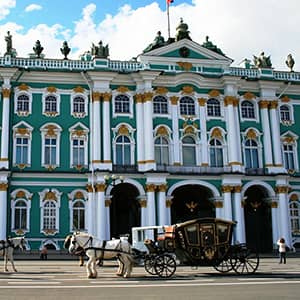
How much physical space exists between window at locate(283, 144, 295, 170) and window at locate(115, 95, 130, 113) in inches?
541

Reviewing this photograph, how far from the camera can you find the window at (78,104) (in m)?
41.0

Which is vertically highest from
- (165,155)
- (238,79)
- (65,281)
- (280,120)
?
(238,79)

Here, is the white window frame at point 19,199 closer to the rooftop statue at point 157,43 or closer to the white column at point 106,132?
the white column at point 106,132

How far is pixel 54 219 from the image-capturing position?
38.9 metres

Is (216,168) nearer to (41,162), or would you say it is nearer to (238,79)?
(238,79)

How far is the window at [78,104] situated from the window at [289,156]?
17.2 meters

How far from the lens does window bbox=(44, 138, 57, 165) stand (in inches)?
1563

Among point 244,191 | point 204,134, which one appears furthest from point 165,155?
point 244,191

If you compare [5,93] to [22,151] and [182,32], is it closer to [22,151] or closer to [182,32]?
[22,151]

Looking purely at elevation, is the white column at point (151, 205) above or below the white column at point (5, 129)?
below

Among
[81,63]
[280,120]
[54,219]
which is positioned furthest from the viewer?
[280,120]

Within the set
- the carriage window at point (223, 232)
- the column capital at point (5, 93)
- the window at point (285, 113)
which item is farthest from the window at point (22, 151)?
the window at point (285, 113)

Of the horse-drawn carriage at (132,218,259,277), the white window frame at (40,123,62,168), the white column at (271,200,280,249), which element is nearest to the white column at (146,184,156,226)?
the white window frame at (40,123,62,168)

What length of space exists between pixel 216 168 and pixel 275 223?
6.47m
